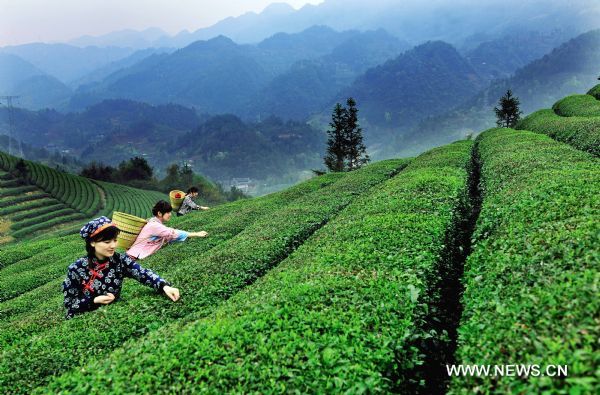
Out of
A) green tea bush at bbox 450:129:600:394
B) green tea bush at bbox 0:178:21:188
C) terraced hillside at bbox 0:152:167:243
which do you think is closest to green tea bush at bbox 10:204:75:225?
terraced hillside at bbox 0:152:167:243

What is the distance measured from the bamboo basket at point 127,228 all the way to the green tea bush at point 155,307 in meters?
1.78

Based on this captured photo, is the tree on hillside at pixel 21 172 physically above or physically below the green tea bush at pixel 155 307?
above

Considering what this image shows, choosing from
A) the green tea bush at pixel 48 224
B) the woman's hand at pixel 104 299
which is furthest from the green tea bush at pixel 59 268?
the green tea bush at pixel 48 224

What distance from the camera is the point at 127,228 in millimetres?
12078

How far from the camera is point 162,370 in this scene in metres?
5.73

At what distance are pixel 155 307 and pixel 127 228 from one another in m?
3.82

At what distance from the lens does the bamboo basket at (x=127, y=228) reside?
11859mm

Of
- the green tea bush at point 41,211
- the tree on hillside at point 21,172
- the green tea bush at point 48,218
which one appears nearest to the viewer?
the green tea bush at point 48,218

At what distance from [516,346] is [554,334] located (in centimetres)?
46

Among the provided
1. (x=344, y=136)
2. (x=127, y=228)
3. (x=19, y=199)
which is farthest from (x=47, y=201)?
(x=127, y=228)

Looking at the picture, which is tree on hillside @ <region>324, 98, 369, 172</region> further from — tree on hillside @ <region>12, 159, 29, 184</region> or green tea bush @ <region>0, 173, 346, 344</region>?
tree on hillside @ <region>12, 159, 29, 184</region>

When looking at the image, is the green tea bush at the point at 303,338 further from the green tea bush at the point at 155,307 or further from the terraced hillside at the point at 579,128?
the terraced hillside at the point at 579,128

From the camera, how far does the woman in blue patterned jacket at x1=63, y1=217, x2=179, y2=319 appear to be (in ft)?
25.4

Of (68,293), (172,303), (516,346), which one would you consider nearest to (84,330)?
(68,293)
